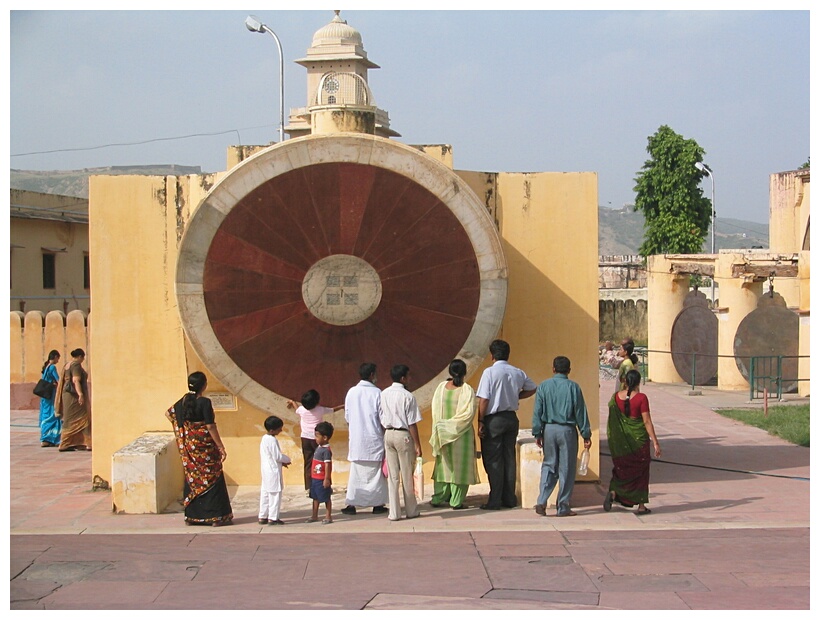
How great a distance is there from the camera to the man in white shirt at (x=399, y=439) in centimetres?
998

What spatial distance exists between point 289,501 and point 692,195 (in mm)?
34472

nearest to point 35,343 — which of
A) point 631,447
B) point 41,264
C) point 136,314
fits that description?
point 136,314

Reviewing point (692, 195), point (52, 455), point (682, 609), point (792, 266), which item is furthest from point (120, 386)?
point (692, 195)

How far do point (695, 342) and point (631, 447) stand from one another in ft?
58.0

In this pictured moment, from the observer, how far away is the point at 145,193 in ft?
38.4

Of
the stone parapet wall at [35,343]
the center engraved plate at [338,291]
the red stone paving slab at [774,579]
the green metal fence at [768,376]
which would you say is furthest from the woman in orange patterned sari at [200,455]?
the green metal fence at [768,376]

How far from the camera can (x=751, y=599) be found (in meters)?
7.12

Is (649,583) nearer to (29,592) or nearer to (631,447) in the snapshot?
(631,447)

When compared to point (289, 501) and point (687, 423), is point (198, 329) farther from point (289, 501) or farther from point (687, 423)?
point (687, 423)

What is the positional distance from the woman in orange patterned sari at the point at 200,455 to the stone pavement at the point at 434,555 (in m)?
0.18

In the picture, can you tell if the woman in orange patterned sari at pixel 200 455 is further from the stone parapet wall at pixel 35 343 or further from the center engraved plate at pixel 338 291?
the stone parapet wall at pixel 35 343

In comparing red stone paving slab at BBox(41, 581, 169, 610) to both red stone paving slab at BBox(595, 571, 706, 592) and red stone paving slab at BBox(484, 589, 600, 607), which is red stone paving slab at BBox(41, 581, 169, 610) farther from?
red stone paving slab at BBox(595, 571, 706, 592)

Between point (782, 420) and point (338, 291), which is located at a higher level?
point (338, 291)

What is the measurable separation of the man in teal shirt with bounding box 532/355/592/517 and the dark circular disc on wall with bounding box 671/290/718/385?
17057 mm
